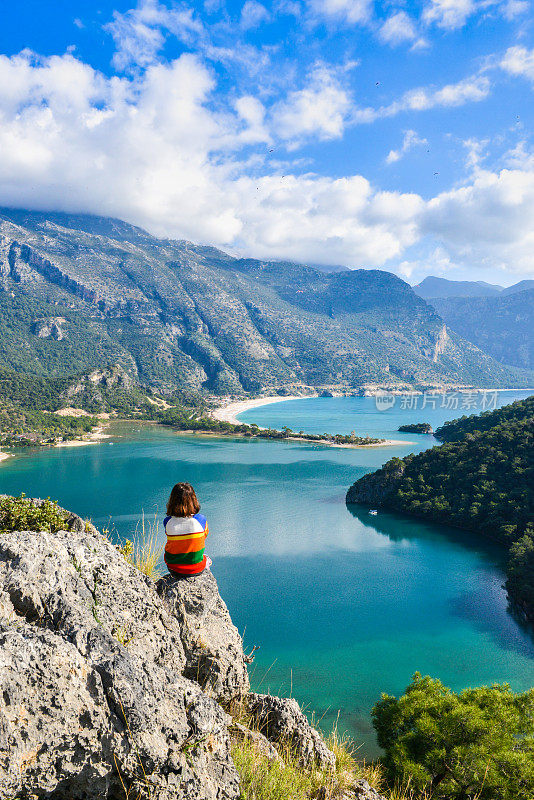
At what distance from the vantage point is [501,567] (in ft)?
87.9

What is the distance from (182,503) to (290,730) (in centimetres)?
242

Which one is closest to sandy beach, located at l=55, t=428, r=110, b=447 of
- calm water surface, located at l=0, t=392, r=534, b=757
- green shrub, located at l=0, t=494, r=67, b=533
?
calm water surface, located at l=0, t=392, r=534, b=757

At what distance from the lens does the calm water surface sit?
1672 cm

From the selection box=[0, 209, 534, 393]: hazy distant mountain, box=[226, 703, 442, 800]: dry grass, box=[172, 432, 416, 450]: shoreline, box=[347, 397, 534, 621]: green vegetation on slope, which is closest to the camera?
box=[226, 703, 442, 800]: dry grass

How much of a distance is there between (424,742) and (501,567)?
69.8 ft

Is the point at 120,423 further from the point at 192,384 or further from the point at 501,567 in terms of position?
the point at 501,567

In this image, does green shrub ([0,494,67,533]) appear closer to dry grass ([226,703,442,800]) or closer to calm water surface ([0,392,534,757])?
dry grass ([226,703,442,800])

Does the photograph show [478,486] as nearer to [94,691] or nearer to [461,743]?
[461,743]

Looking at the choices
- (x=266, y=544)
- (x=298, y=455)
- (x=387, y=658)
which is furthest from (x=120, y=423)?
(x=387, y=658)

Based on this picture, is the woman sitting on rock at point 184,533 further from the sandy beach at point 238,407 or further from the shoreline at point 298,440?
the sandy beach at point 238,407

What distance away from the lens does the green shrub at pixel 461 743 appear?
7040 mm

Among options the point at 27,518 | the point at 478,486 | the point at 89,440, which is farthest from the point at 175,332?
the point at 27,518

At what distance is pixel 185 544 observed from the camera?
4.27m

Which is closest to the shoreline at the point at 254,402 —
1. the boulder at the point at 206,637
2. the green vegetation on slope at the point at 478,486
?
the green vegetation on slope at the point at 478,486
